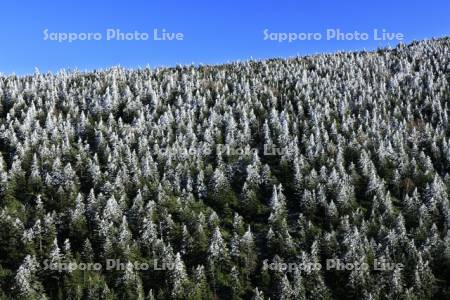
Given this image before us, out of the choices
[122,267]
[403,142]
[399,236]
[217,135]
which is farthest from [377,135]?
[122,267]

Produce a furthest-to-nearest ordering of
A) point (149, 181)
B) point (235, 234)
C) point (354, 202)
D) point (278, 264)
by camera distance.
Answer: point (149, 181) → point (354, 202) → point (235, 234) → point (278, 264)

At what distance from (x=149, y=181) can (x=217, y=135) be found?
143ft

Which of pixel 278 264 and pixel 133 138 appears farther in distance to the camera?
pixel 133 138

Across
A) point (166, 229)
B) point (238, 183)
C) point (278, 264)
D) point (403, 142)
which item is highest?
point (403, 142)

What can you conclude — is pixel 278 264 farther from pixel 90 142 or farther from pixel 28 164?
pixel 90 142

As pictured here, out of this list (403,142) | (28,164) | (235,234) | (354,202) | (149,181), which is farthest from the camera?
(403,142)

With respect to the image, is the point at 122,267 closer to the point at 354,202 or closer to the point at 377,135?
the point at 354,202

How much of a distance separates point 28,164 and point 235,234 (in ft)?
225

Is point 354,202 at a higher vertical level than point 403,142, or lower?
lower

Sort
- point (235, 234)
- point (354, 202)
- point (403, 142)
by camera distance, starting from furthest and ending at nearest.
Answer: point (403, 142) < point (354, 202) < point (235, 234)

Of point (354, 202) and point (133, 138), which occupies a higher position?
point (133, 138)

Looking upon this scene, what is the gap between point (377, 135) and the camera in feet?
637

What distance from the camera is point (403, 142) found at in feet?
623

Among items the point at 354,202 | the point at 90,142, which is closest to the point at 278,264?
the point at 354,202
